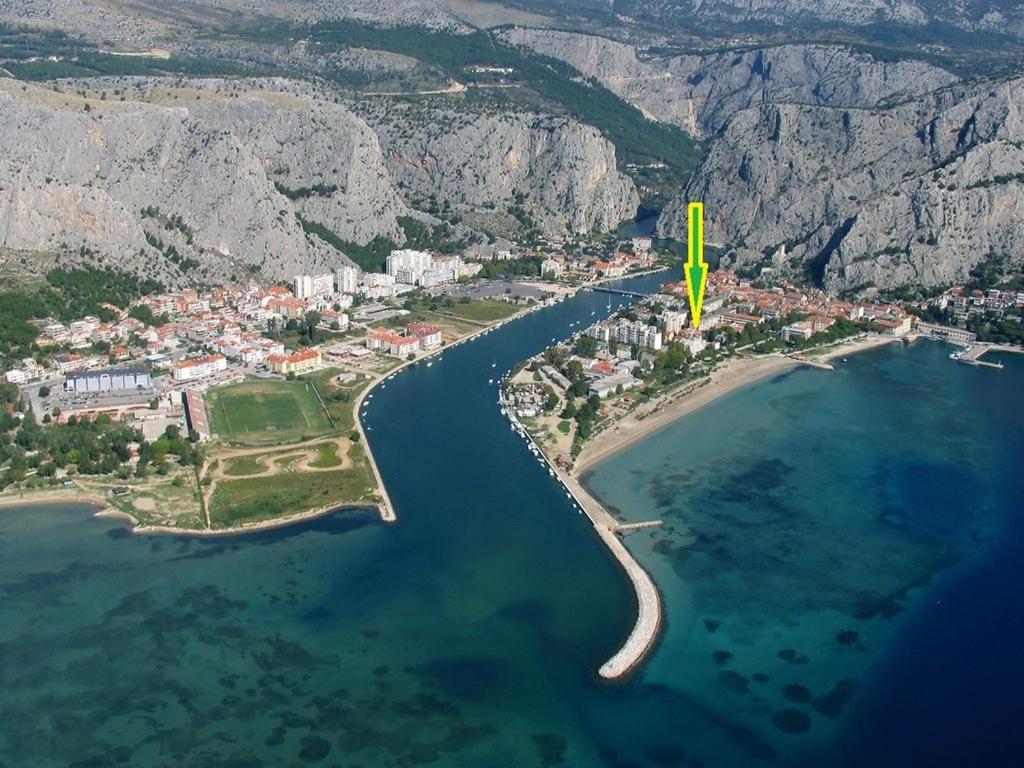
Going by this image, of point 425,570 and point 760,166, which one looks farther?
point 760,166

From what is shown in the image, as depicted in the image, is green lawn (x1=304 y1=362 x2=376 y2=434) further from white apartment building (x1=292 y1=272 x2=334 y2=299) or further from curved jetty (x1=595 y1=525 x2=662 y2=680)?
curved jetty (x1=595 y1=525 x2=662 y2=680)

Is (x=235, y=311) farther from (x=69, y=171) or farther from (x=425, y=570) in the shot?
(x=425, y=570)

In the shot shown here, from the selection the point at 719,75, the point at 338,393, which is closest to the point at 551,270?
the point at 338,393

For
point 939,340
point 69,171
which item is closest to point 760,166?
point 939,340

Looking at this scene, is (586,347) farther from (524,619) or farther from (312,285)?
(524,619)

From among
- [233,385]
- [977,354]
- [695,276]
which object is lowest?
[233,385]

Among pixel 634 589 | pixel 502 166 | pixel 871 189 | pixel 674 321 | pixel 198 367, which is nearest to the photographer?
pixel 634 589

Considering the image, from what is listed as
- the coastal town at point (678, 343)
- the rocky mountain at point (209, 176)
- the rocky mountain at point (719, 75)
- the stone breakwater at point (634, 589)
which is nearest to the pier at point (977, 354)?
the coastal town at point (678, 343)
